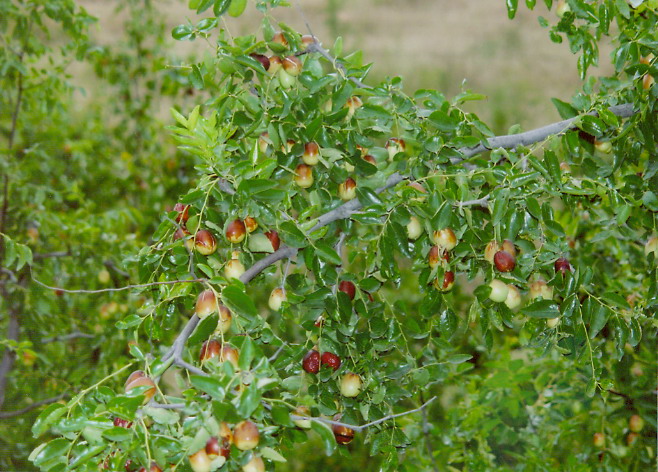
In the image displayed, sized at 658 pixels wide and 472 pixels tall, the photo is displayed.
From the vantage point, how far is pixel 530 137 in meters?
0.88

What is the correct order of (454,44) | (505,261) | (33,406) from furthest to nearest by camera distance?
(454,44) → (33,406) → (505,261)

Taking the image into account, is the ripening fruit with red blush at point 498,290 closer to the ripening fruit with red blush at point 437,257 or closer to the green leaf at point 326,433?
the ripening fruit with red blush at point 437,257

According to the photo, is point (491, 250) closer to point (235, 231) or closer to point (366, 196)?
point (366, 196)

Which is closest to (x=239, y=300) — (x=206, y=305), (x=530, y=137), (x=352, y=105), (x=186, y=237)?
(x=206, y=305)

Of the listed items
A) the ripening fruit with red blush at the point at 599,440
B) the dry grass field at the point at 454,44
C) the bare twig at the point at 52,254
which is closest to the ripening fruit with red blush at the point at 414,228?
the ripening fruit with red blush at the point at 599,440

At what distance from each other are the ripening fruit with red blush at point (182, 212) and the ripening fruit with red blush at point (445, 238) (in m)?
0.28

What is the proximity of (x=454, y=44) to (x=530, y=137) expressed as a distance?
336 cm

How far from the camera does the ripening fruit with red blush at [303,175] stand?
2.65 feet

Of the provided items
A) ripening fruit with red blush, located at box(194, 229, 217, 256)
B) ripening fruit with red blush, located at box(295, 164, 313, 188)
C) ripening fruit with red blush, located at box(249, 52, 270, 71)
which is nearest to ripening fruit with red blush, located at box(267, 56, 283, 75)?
ripening fruit with red blush, located at box(249, 52, 270, 71)

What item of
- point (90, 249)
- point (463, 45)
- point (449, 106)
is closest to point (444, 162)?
point (449, 106)

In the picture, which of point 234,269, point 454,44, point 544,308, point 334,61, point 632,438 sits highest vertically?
point 334,61

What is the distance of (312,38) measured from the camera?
0.87 metres

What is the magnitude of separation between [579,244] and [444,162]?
2.28 ft

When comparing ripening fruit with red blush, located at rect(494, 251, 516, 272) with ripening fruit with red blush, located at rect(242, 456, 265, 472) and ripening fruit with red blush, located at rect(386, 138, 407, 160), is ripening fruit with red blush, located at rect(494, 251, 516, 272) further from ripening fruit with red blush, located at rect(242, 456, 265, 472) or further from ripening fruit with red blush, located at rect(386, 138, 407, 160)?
ripening fruit with red blush, located at rect(242, 456, 265, 472)
